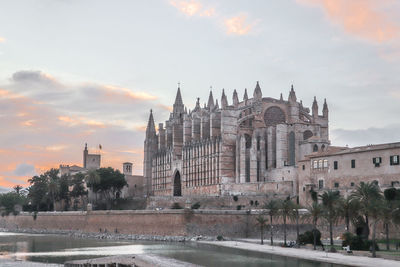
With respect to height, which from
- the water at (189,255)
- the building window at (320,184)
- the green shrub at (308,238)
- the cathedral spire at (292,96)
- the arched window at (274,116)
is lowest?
the water at (189,255)

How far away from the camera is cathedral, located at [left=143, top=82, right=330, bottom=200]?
264 feet

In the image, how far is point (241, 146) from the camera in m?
85.6

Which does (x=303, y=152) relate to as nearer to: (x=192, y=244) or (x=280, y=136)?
(x=280, y=136)

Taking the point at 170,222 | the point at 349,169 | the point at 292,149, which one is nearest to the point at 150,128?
the point at 292,149

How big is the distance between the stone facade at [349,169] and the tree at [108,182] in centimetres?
4197

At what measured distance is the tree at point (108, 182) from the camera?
98319 mm

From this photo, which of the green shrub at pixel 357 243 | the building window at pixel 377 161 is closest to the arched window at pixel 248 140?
the building window at pixel 377 161

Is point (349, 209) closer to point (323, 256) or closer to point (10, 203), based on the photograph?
point (323, 256)

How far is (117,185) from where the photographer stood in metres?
99.5

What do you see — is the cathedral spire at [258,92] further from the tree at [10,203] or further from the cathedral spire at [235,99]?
the tree at [10,203]

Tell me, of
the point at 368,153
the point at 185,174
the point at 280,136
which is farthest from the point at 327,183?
the point at 185,174

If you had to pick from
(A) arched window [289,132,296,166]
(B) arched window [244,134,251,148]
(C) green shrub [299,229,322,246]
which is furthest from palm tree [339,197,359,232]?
(B) arched window [244,134,251,148]

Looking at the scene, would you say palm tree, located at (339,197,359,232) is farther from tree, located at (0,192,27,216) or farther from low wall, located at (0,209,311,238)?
tree, located at (0,192,27,216)

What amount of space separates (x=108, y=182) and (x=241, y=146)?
86.0 feet
